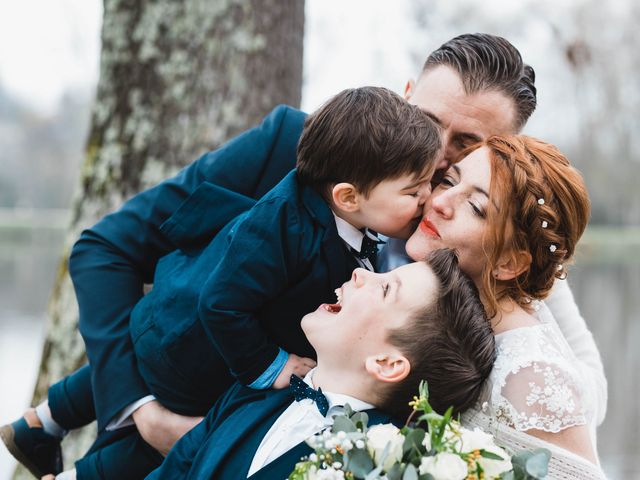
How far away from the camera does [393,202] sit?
2.68 metres

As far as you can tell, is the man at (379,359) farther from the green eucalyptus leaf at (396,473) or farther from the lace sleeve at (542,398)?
the green eucalyptus leaf at (396,473)

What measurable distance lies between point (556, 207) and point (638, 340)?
13.3 meters

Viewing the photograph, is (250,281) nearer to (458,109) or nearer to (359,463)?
(359,463)

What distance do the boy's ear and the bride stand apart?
22 cm

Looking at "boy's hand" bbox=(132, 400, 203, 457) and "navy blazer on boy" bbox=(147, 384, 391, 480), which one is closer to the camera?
"navy blazer on boy" bbox=(147, 384, 391, 480)

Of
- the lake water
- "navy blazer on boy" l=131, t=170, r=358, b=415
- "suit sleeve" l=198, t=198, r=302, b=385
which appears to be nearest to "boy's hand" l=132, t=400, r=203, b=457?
"navy blazer on boy" l=131, t=170, r=358, b=415

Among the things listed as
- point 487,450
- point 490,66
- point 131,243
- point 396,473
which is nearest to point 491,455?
point 487,450

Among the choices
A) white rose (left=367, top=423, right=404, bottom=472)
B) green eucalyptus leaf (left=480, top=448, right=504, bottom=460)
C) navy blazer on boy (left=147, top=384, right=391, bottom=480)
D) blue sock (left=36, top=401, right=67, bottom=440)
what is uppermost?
green eucalyptus leaf (left=480, top=448, right=504, bottom=460)

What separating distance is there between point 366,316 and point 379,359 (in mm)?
130

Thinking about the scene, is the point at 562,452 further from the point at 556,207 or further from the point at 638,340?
the point at 638,340

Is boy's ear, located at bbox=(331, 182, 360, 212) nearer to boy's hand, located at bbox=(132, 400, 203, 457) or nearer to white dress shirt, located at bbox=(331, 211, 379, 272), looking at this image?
white dress shirt, located at bbox=(331, 211, 379, 272)

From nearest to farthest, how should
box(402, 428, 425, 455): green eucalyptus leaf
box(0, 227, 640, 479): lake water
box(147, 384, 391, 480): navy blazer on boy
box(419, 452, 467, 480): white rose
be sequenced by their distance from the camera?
box(419, 452, 467, 480): white rose, box(402, 428, 425, 455): green eucalyptus leaf, box(147, 384, 391, 480): navy blazer on boy, box(0, 227, 640, 479): lake water

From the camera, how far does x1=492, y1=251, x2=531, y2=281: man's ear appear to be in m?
2.67

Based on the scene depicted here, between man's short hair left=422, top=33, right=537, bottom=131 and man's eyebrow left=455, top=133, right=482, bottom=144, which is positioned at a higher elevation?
man's short hair left=422, top=33, right=537, bottom=131
